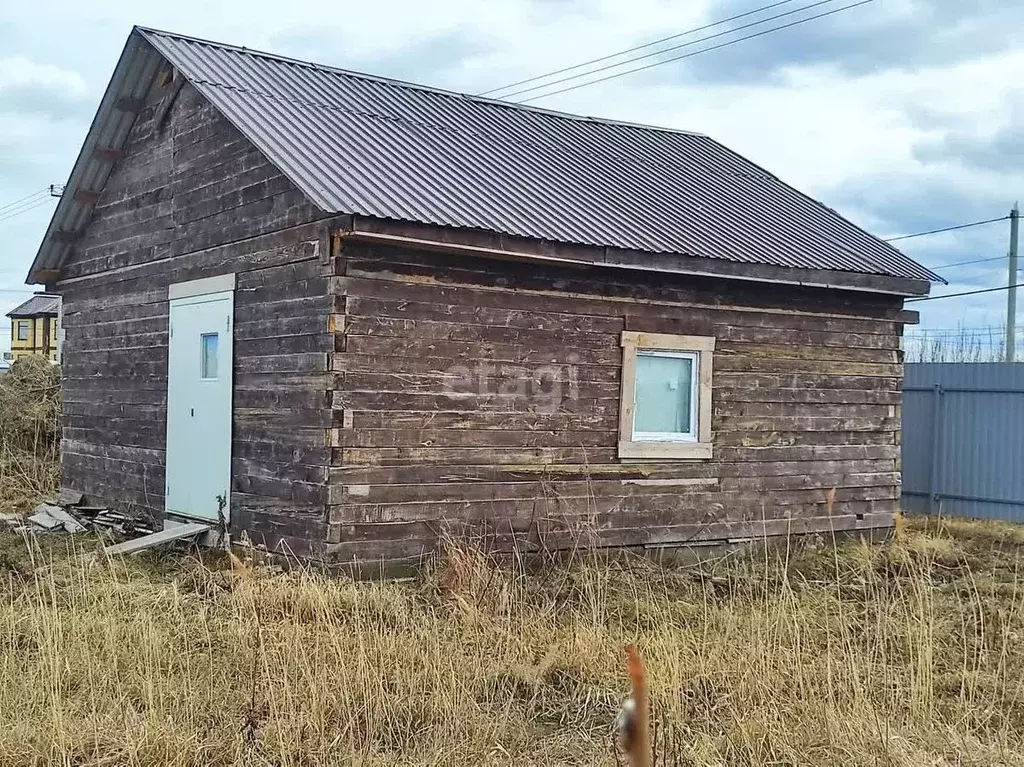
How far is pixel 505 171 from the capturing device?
1062 cm

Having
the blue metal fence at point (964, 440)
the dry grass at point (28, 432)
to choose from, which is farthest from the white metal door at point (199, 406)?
the blue metal fence at point (964, 440)

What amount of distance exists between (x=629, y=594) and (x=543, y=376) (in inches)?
84.3

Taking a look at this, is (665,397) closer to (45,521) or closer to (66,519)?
(66,519)

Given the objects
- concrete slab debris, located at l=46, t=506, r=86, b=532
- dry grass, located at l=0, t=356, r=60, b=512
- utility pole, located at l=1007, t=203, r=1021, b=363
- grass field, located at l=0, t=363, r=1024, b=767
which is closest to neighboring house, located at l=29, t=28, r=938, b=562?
concrete slab debris, located at l=46, t=506, r=86, b=532

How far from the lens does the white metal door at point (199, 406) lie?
32.7ft

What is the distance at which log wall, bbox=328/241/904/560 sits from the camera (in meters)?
8.73

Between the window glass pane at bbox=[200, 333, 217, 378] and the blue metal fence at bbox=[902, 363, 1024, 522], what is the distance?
32.8 ft

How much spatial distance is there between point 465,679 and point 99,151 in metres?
9.19

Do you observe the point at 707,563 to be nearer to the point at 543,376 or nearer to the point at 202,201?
the point at 543,376

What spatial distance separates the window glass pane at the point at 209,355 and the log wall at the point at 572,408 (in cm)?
238

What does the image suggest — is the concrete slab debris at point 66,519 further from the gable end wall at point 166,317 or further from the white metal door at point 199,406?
the white metal door at point 199,406

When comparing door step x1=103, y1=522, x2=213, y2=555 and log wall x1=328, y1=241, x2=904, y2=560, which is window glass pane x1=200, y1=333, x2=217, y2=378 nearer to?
door step x1=103, y1=522, x2=213, y2=555

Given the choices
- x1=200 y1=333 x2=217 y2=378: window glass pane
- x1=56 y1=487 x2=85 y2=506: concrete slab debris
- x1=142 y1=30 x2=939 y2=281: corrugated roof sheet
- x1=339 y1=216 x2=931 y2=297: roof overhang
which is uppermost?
x1=142 y1=30 x2=939 y2=281: corrugated roof sheet

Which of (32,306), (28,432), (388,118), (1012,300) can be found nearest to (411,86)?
(388,118)
